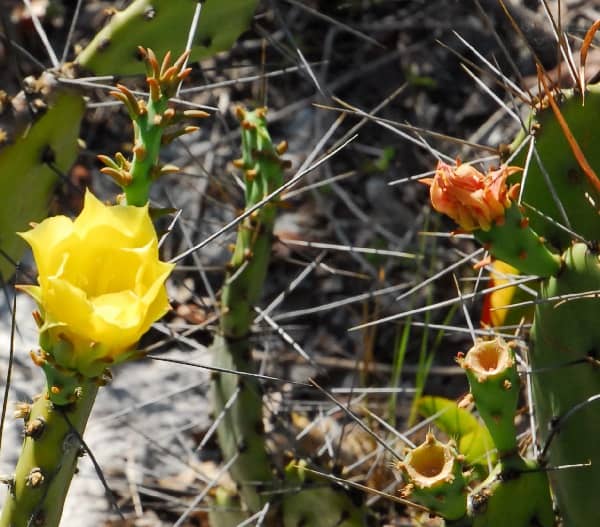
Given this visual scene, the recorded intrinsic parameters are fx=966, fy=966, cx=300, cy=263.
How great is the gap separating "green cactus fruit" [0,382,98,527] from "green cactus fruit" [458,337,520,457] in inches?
20.5

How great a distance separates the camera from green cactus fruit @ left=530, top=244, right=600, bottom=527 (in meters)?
1.46

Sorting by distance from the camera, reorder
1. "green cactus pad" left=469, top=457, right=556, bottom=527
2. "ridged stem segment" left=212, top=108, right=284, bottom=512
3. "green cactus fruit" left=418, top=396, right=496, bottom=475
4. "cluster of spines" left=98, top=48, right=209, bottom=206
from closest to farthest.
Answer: "cluster of spines" left=98, top=48, right=209, bottom=206, "green cactus pad" left=469, top=457, right=556, bottom=527, "ridged stem segment" left=212, top=108, right=284, bottom=512, "green cactus fruit" left=418, top=396, right=496, bottom=475

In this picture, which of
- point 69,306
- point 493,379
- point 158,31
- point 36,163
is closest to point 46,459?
point 69,306

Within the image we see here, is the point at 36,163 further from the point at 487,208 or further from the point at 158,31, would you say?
the point at 487,208

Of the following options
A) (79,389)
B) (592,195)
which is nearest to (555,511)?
(592,195)

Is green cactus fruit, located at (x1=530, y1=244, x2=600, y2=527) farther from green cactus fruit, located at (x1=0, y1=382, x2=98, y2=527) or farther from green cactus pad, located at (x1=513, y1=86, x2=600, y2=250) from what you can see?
green cactus fruit, located at (x1=0, y1=382, x2=98, y2=527)

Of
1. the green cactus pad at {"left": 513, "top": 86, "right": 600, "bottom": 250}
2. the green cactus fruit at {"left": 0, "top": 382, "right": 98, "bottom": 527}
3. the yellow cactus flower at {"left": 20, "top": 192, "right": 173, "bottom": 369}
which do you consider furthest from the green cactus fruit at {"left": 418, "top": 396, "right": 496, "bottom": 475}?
the yellow cactus flower at {"left": 20, "top": 192, "right": 173, "bottom": 369}

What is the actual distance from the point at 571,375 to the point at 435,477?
341mm

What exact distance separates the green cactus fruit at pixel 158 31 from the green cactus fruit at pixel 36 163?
10cm

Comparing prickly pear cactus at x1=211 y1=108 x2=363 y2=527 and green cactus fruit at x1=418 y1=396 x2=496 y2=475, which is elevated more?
prickly pear cactus at x1=211 y1=108 x2=363 y2=527

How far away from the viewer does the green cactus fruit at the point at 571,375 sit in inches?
57.6

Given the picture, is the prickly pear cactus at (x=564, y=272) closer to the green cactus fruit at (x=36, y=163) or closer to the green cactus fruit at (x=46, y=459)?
the green cactus fruit at (x=46, y=459)

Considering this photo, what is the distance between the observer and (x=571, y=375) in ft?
4.93

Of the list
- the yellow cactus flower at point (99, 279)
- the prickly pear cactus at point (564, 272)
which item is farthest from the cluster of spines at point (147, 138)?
the prickly pear cactus at point (564, 272)
